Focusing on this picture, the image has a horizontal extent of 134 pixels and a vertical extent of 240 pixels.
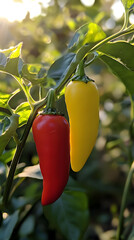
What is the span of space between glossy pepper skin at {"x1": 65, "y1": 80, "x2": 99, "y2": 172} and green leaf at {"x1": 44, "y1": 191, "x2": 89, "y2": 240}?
0.34 meters

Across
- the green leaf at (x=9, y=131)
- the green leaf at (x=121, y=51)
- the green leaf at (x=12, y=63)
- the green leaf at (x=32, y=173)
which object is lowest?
the green leaf at (x=32, y=173)

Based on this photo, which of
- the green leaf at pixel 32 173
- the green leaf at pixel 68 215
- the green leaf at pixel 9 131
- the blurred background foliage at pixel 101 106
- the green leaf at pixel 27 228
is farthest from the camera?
the blurred background foliage at pixel 101 106

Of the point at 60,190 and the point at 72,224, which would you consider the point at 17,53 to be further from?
the point at 72,224

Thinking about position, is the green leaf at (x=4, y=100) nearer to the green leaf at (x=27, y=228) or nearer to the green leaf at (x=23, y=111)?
the green leaf at (x=23, y=111)

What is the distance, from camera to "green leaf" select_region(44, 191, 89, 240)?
1.11 m

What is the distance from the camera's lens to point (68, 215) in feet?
3.66

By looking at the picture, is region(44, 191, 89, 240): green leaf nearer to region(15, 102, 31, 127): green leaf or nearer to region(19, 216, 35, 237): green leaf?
region(15, 102, 31, 127): green leaf

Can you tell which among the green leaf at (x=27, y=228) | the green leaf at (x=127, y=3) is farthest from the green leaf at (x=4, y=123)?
the green leaf at (x=27, y=228)

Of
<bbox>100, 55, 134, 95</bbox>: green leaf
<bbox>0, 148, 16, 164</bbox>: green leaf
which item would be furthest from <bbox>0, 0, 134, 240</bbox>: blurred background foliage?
<bbox>100, 55, 134, 95</bbox>: green leaf

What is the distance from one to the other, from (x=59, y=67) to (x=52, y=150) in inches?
7.8

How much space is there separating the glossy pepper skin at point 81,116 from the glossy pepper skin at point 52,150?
0.07 ft

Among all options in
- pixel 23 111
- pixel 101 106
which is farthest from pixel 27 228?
pixel 101 106

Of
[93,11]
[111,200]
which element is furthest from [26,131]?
[111,200]

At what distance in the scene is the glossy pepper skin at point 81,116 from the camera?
0.77 m
